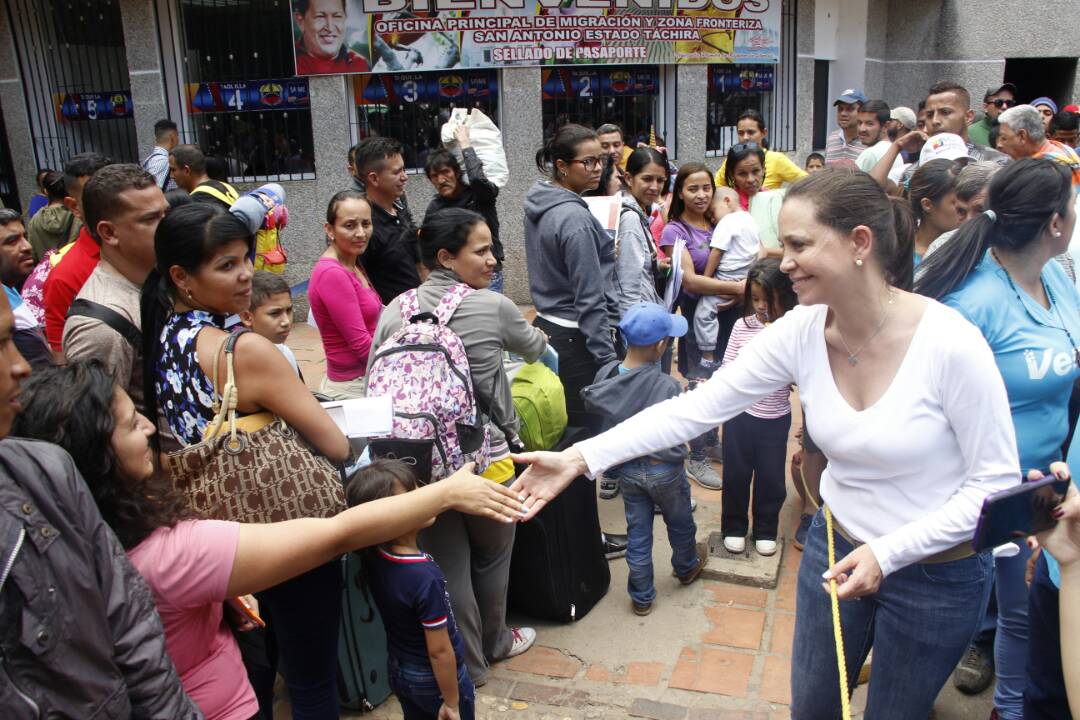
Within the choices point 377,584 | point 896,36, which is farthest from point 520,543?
point 896,36

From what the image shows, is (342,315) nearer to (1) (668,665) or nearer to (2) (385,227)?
(2) (385,227)

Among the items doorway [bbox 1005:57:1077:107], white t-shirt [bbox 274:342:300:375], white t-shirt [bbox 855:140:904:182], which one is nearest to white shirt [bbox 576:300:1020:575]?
white t-shirt [bbox 274:342:300:375]

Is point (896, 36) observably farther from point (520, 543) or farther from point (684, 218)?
point (520, 543)

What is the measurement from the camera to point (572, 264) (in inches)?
177

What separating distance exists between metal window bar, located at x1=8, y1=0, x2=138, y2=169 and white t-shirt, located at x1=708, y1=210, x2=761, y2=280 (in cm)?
719

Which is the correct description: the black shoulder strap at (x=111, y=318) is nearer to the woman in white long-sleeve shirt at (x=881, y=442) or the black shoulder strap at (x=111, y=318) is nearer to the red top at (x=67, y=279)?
the red top at (x=67, y=279)

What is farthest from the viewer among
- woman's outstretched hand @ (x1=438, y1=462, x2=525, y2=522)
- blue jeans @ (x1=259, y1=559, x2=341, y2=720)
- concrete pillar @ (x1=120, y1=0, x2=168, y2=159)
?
concrete pillar @ (x1=120, y1=0, x2=168, y2=159)

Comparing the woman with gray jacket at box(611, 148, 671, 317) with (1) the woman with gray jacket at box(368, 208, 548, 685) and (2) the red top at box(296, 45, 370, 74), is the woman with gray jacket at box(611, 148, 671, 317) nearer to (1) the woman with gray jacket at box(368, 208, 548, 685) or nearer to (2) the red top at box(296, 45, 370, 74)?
(1) the woman with gray jacket at box(368, 208, 548, 685)

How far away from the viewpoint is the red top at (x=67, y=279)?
10.9 feet

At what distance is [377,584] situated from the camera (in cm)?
284

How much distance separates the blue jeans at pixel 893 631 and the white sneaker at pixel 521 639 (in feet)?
5.08

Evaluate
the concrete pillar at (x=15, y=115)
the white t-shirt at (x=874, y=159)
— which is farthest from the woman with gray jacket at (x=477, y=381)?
the concrete pillar at (x=15, y=115)

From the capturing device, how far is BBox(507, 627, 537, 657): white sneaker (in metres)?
3.77

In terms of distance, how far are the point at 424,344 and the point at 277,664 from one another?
120 cm
